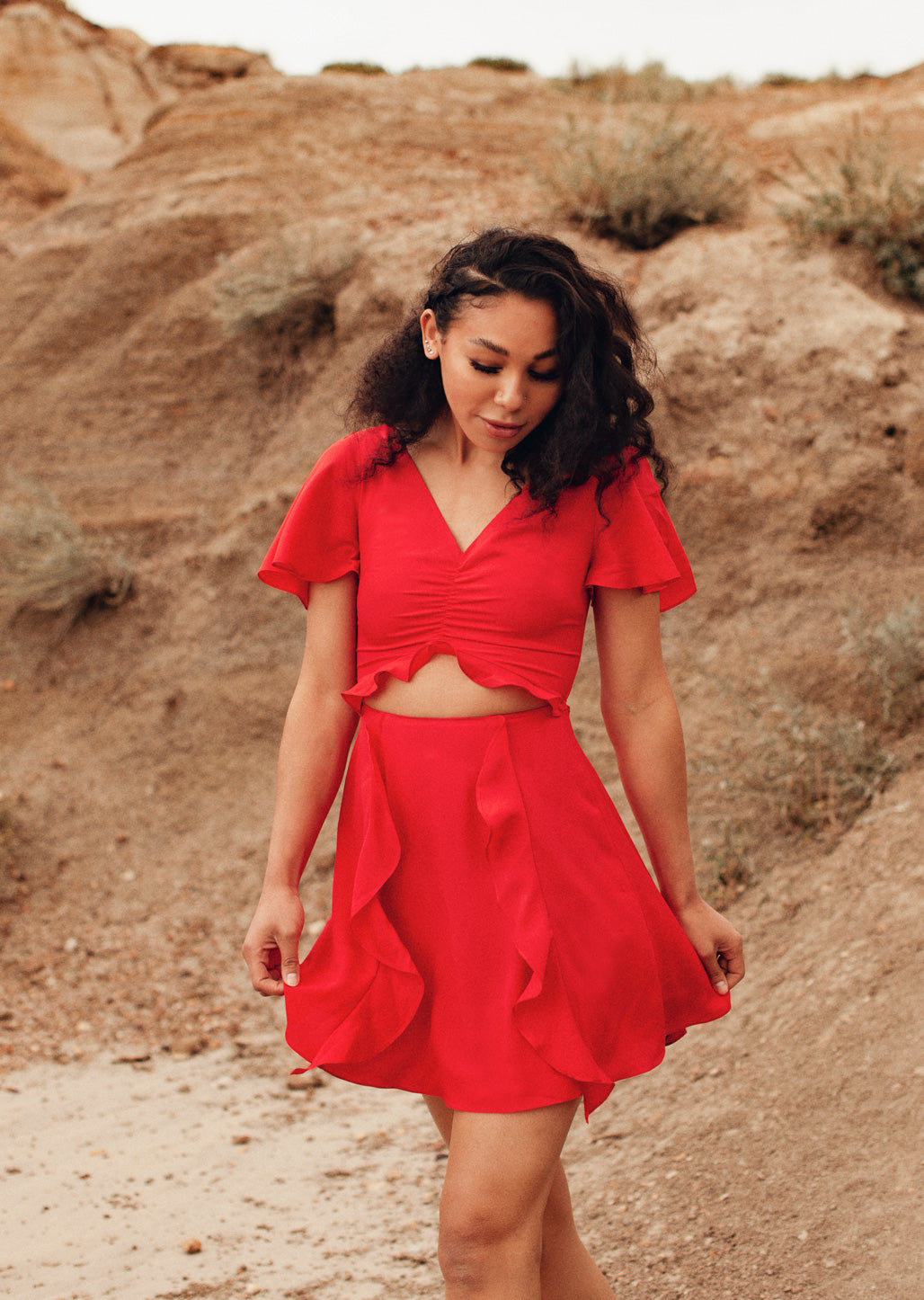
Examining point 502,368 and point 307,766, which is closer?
point 502,368

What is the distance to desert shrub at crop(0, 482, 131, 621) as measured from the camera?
5.79 metres

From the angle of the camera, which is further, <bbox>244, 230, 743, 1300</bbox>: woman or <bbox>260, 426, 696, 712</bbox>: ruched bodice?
<bbox>260, 426, 696, 712</bbox>: ruched bodice

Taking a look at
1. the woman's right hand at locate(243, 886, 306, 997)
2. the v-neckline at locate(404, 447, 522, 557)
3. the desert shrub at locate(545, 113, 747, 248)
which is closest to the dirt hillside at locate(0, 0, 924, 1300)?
the desert shrub at locate(545, 113, 747, 248)

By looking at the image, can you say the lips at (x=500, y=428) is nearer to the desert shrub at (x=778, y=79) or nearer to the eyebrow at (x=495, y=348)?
the eyebrow at (x=495, y=348)

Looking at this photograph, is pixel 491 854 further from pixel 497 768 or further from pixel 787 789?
pixel 787 789

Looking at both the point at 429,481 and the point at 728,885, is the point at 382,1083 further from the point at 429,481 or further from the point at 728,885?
the point at 728,885

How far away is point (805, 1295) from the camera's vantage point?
6.49ft

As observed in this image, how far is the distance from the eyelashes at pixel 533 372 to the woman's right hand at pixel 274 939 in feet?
2.65

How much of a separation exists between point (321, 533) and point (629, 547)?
0.47m

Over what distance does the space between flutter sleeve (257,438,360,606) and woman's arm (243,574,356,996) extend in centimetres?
3

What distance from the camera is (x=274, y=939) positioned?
1.66 metres

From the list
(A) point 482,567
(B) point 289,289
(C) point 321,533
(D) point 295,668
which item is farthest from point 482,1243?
(B) point 289,289

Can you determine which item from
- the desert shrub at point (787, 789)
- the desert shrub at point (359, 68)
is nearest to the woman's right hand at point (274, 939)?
the desert shrub at point (787, 789)

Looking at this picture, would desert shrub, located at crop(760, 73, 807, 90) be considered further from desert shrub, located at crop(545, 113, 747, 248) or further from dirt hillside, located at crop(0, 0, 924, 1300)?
desert shrub, located at crop(545, 113, 747, 248)
